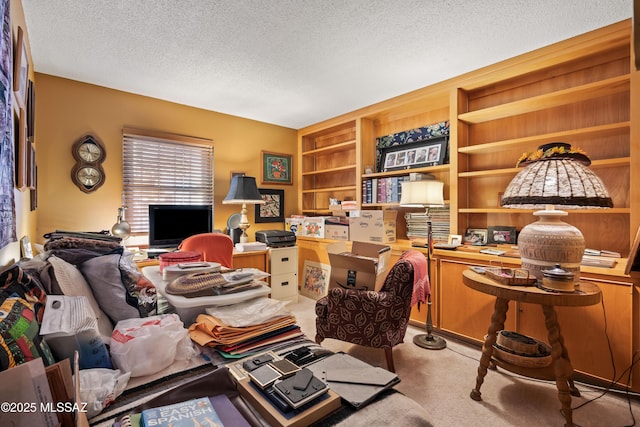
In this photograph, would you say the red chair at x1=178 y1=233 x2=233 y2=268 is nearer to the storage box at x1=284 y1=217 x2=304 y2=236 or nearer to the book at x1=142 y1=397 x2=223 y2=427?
the storage box at x1=284 y1=217 x2=304 y2=236

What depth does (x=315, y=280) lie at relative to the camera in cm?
394

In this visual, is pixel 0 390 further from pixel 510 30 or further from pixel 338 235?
pixel 338 235

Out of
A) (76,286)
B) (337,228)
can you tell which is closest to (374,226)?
(337,228)

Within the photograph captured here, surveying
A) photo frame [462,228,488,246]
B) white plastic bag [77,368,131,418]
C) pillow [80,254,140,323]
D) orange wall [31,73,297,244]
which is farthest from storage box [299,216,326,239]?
white plastic bag [77,368,131,418]

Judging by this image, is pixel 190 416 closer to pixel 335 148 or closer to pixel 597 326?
pixel 597 326

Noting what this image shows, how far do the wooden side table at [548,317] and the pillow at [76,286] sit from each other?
1.90m

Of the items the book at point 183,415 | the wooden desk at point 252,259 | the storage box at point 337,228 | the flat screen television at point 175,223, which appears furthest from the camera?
the storage box at point 337,228

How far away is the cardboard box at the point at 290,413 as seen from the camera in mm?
675

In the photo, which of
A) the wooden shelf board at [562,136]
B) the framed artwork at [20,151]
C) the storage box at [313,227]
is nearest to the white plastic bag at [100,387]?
the framed artwork at [20,151]

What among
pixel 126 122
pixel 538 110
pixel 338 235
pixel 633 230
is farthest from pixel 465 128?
pixel 126 122

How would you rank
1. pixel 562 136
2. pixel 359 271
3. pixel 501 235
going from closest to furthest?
pixel 359 271
pixel 562 136
pixel 501 235

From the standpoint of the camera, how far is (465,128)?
9.82 feet

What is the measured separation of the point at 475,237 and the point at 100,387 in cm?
297

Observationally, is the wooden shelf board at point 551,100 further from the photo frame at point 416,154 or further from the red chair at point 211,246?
the red chair at point 211,246
